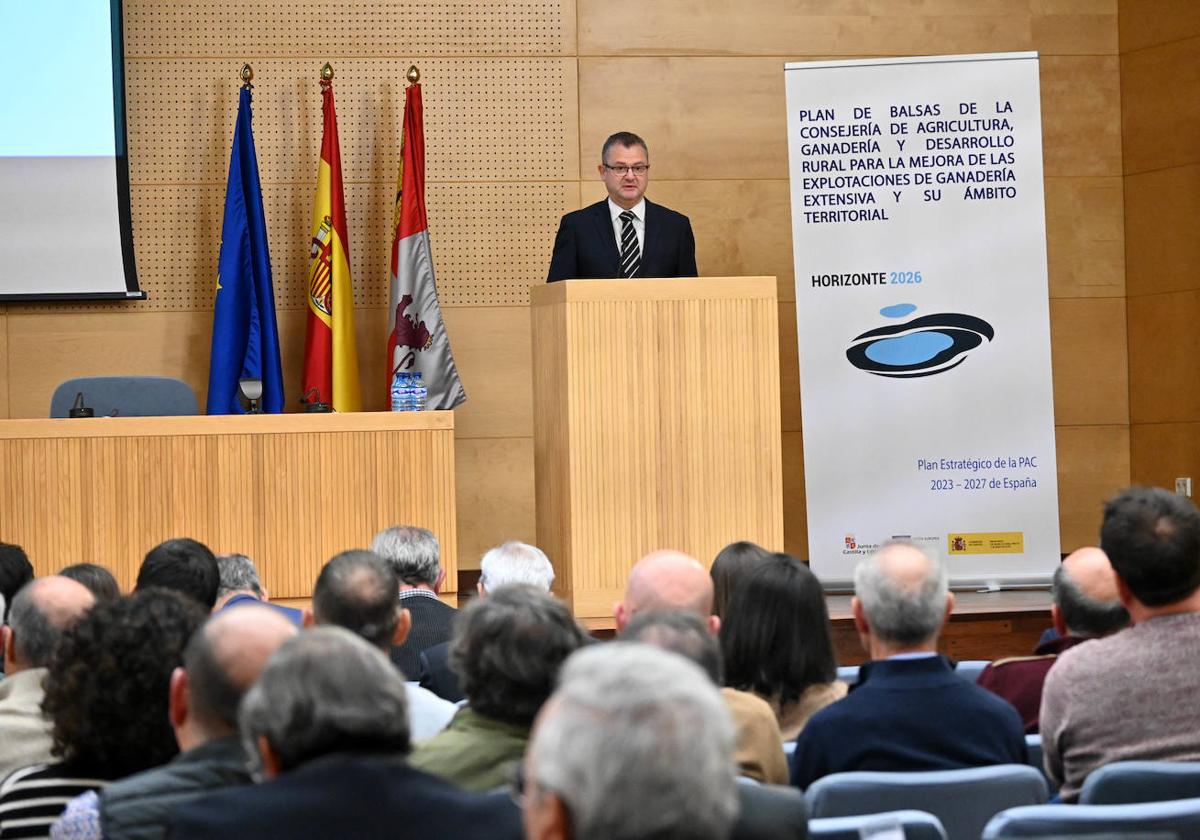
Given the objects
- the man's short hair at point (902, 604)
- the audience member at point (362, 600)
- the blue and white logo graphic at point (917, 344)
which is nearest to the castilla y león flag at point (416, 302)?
the blue and white logo graphic at point (917, 344)

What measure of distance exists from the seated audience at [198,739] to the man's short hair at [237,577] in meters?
2.00

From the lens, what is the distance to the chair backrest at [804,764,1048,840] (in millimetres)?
2434

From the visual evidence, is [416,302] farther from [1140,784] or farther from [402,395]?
[1140,784]

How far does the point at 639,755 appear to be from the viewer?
54.0 inches

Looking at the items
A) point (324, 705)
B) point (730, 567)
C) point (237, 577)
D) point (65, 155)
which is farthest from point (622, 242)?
point (324, 705)

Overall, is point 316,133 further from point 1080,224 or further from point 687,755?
point 687,755

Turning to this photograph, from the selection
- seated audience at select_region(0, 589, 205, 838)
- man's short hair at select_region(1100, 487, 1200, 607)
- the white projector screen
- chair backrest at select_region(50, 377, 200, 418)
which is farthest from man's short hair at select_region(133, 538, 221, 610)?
the white projector screen

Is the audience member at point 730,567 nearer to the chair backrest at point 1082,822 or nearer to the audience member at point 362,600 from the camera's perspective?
the audience member at point 362,600

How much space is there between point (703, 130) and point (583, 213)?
2062 mm

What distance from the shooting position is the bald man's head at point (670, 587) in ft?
10.8

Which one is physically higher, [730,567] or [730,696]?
[730,567]

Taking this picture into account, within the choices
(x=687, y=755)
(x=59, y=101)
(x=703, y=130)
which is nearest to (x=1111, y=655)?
(x=687, y=755)

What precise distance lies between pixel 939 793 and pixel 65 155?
257 inches

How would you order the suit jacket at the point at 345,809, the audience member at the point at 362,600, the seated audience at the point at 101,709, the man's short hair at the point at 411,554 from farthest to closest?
the man's short hair at the point at 411,554 → the audience member at the point at 362,600 → the seated audience at the point at 101,709 → the suit jacket at the point at 345,809
